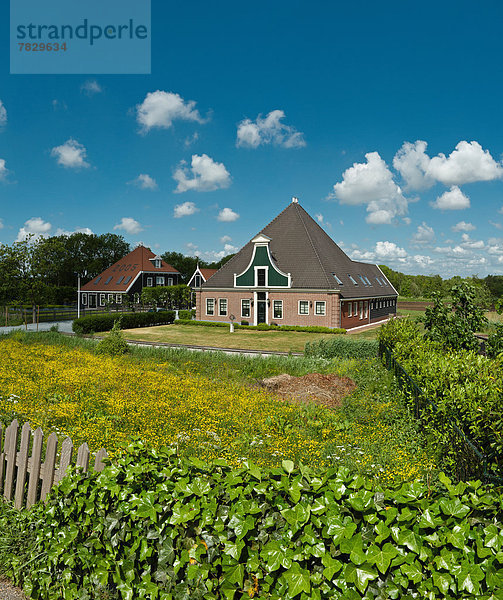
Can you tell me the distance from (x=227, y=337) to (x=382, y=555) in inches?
1093

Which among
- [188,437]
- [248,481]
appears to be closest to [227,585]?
[248,481]

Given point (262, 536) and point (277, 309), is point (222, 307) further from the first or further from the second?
point (262, 536)

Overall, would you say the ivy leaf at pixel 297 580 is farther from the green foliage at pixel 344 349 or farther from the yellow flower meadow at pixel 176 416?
the green foliage at pixel 344 349

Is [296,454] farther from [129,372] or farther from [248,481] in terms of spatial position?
[129,372]

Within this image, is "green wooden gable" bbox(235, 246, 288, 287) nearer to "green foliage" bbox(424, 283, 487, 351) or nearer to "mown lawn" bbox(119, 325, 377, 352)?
"mown lawn" bbox(119, 325, 377, 352)

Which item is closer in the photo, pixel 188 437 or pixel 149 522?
pixel 149 522

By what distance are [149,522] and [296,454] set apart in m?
3.85

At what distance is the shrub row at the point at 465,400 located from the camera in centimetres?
552

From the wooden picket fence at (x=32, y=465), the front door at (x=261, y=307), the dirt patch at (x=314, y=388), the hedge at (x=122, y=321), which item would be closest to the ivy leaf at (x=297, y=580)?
the wooden picket fence at (x=32, y=465)

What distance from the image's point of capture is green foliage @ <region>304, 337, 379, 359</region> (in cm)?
1816

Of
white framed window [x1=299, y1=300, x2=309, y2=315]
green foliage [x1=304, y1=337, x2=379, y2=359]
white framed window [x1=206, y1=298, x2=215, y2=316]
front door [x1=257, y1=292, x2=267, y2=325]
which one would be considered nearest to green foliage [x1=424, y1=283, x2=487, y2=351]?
green foliage [x1=304, y1=337, x2=379, y2=359]

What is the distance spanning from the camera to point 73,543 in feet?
12.3

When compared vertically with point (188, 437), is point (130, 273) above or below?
above

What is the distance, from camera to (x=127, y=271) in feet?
195
